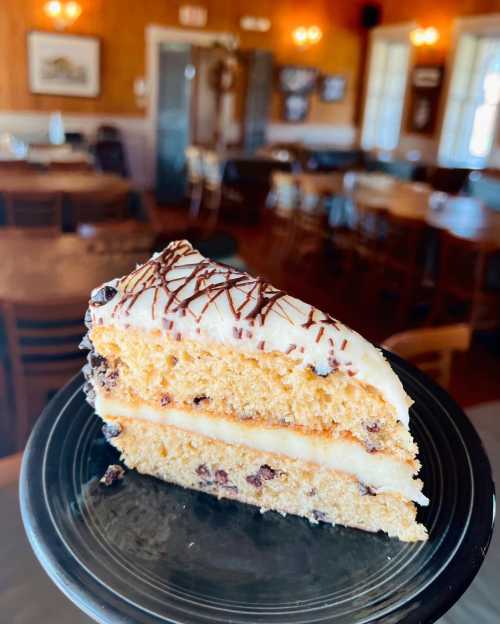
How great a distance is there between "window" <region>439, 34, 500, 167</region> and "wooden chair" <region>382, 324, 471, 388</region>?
256 inches

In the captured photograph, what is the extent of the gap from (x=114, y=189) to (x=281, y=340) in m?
3.19

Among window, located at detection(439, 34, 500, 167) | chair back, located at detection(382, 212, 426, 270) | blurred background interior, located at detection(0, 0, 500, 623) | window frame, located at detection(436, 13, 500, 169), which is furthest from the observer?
window, located at detection(439, 34, 500, 167)

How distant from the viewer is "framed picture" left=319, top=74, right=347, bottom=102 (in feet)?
32.3

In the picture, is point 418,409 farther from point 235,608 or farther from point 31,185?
point 31,185

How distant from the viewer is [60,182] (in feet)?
13.1

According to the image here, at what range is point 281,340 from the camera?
2.67 feet

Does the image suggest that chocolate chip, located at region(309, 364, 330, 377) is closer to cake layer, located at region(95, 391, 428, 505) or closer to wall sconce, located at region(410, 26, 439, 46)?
cake layer, located at region(95, 391, 428, 505)

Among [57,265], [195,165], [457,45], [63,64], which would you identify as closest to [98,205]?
[57,265]

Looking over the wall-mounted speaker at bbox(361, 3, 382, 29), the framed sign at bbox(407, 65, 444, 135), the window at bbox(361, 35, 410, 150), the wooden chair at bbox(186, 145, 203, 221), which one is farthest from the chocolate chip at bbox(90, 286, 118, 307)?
the wall-mounted speaker at bbox(361, 3, 382, 29)

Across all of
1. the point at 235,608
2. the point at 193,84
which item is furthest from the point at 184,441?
the point at 193,84

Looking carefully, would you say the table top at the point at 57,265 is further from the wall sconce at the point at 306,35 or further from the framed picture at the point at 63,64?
the wall sconce at the point at 306,35

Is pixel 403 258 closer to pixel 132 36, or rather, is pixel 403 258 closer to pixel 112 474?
pixel 112 474

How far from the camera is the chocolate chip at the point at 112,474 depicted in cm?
88

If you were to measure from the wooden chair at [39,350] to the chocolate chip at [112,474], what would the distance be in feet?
3.05
